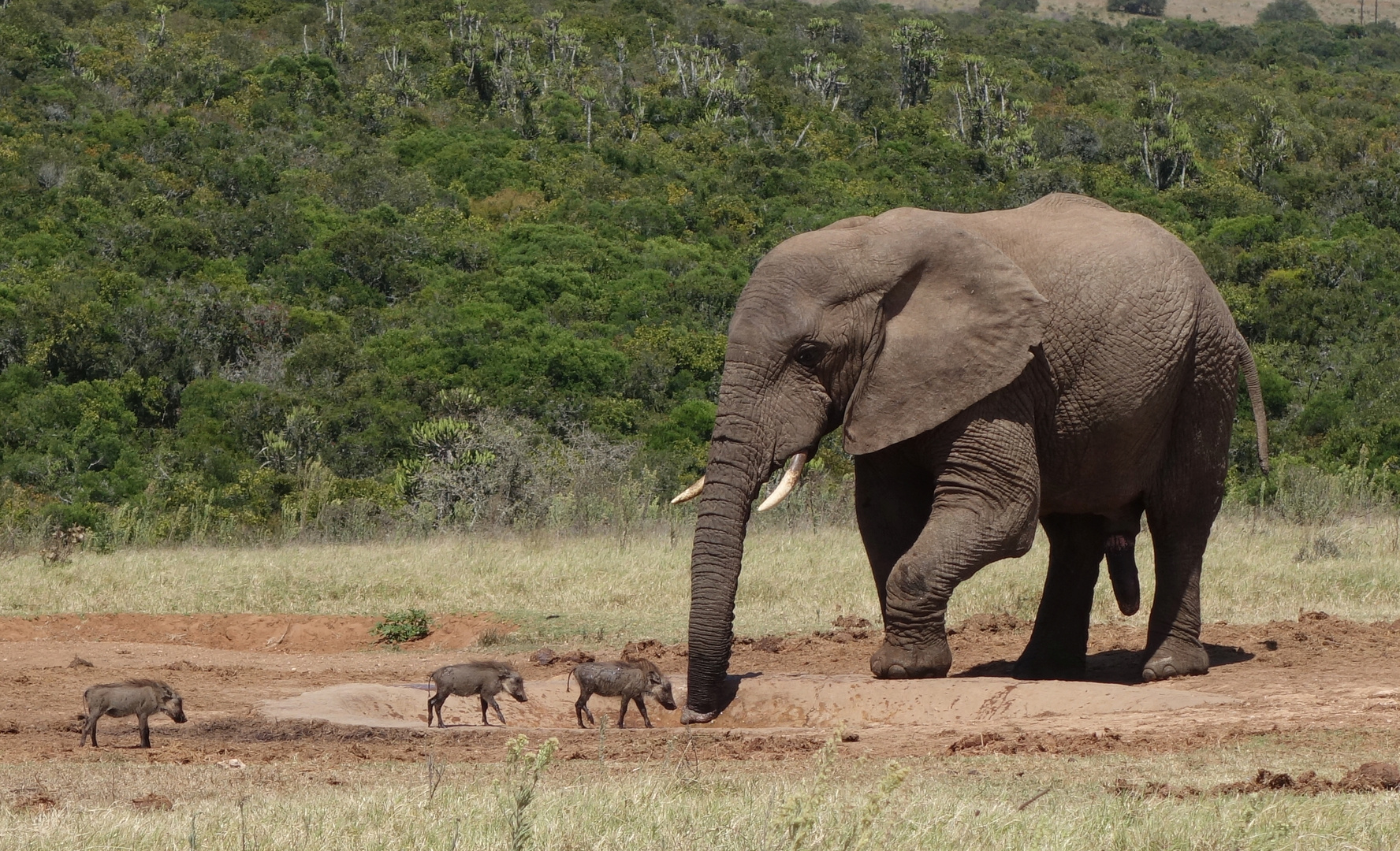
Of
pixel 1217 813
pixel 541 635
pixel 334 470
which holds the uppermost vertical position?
pixel 1217 813

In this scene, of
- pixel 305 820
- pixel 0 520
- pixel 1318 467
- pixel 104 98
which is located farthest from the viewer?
pixel 104 98

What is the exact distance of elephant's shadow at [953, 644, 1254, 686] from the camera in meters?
9.84

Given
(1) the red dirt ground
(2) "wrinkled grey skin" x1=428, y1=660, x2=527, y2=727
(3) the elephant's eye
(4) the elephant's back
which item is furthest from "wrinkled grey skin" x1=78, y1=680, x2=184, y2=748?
(4) the elephant's back

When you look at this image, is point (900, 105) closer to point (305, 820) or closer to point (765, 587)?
point (765, 587)

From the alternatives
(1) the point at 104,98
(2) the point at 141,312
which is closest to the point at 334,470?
(2) the point at 141,312

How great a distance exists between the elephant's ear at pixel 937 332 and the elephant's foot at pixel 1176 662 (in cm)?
225

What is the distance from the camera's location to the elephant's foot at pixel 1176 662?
9328mm

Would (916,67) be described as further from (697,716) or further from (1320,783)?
(1320,783)

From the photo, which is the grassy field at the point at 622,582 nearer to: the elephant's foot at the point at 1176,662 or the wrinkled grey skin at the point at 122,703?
the elephant's foot at the point at 1176,662

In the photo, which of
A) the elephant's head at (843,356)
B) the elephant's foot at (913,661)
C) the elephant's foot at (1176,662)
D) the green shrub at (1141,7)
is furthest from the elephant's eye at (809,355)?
the green shrub at (1141,7)

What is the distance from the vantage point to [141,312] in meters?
33.8

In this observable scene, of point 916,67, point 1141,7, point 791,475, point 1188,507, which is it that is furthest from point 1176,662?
point 1141,7

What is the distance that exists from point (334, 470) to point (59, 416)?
20.8 feet

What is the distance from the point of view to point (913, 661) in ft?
27.6
